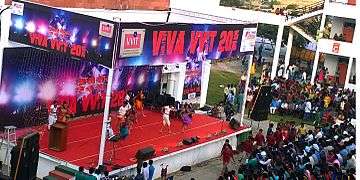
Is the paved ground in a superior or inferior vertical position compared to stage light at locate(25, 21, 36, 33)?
inferior

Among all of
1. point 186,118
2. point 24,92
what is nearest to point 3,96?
point 24,92

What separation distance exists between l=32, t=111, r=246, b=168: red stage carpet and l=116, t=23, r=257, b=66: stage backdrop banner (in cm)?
286

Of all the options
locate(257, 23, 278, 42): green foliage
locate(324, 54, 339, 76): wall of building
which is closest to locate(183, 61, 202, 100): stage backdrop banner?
locate(324, 54, 339, 76): wall of building

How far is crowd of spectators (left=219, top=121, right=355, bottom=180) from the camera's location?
55.2ft

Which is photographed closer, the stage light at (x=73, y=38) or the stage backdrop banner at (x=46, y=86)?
the stage light at (x=73, y=38)

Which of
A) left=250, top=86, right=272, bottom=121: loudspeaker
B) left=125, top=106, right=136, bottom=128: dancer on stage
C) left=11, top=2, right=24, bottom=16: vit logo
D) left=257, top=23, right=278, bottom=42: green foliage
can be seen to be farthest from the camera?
left=257, top=23, right=278, bottom=42: green foliage

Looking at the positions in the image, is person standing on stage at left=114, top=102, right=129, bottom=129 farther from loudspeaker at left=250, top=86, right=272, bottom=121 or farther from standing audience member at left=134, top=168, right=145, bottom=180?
loudspeaker at left=250, top=86, right=272, bottom=121

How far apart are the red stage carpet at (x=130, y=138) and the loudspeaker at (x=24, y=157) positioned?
194 centimetres

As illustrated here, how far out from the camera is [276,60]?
37.1 metres

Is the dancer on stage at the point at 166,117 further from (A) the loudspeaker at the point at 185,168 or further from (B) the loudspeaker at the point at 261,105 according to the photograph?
(B) the loudspeaker at the point at 261,105

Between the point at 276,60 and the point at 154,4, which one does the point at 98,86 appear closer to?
the point at 154,4

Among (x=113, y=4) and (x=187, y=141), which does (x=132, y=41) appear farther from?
(x=113, y=4)

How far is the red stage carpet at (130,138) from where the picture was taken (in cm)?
1845

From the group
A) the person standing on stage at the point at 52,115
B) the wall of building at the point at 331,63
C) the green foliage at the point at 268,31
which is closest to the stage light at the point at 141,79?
the person standing on stage at the point at 52,115
